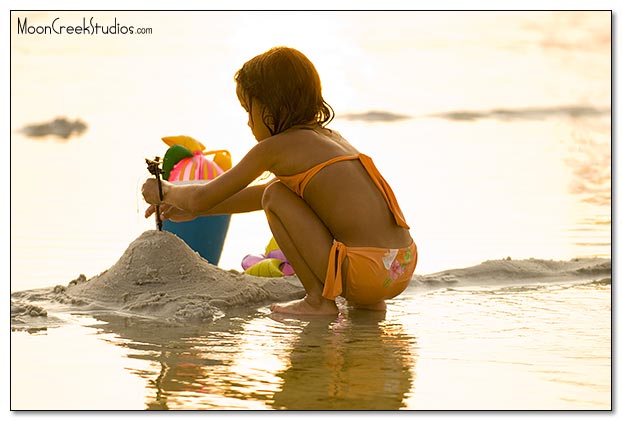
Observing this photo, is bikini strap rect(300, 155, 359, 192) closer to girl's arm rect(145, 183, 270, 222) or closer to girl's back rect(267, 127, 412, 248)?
girl's back rect(267, 127, 412, 248)

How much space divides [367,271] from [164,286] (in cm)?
82

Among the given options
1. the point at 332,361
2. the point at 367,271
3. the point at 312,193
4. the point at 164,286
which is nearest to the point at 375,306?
the point at 367,271

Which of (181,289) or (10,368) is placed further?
(181,289)

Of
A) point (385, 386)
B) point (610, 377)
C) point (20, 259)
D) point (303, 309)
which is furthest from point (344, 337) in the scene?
point (20, 259)

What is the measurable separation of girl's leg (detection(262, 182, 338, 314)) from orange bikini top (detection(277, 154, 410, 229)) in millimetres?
44

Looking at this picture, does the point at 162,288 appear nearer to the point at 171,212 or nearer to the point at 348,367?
the point at 171,212

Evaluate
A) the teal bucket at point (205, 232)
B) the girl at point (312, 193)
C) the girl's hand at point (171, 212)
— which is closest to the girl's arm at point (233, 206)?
the girl's hand at point (171, 212)

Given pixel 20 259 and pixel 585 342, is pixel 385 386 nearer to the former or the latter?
pixel 585 342

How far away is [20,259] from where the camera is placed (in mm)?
5035

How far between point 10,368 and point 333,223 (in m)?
1.30

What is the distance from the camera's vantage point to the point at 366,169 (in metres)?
3.79

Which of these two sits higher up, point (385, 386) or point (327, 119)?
point (327, 119)

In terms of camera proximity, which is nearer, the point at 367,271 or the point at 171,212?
the point at 367,271

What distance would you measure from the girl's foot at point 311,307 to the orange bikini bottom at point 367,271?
0.14 feet
